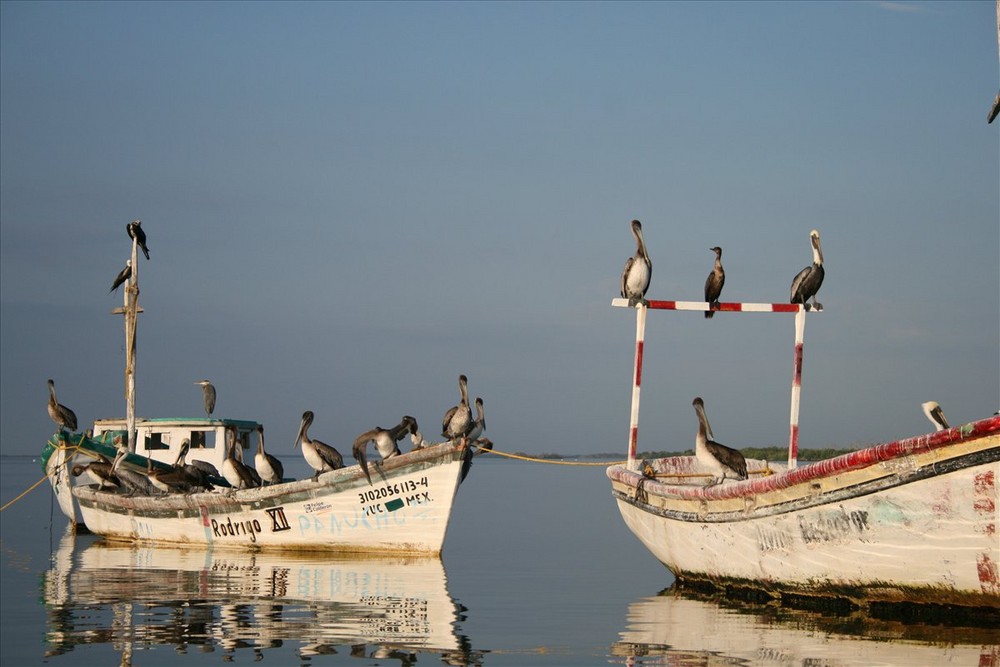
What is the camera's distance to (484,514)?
35.6 m

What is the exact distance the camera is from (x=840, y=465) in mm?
12164

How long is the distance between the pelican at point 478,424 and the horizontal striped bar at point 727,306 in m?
3.87

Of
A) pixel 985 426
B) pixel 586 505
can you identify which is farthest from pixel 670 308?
pixel 586 505

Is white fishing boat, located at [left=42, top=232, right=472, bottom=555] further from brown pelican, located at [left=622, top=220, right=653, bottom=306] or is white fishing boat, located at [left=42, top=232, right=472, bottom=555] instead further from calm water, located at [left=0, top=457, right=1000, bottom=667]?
brown pelican, located at [left=622, top=220, right=653, bottom=306]

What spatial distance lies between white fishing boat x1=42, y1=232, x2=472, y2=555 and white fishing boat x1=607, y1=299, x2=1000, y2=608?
178 inches

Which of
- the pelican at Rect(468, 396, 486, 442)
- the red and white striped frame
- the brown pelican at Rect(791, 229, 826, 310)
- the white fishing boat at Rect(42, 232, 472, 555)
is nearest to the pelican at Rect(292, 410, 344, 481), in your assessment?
the white fishing boat at Rect(42, 232, 472, 555)

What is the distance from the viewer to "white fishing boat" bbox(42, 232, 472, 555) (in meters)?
18.7

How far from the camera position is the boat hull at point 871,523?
1128cm

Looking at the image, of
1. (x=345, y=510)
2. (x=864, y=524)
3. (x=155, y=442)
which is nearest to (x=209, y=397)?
(x=155, y=442)

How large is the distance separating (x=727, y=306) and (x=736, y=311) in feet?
0.45

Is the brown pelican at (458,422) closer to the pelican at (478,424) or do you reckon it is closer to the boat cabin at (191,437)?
the pelican at (478,424)

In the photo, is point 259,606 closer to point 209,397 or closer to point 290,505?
point 290,505

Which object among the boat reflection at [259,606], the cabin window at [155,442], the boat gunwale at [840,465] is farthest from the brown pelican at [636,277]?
the cabin window at [155,442]

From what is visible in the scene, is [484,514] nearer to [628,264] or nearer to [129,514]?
[129,514]
